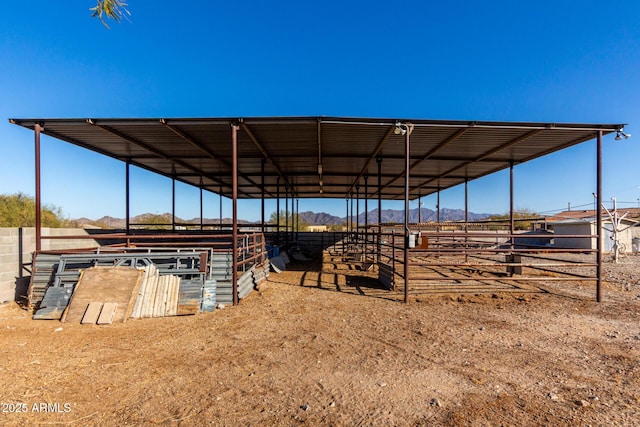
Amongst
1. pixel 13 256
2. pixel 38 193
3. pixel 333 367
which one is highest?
pixel 38 193

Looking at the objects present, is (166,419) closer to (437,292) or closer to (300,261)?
(437,292)

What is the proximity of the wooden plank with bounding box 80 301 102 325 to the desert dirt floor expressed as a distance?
0.24 meters

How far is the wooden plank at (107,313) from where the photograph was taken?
18.9ft

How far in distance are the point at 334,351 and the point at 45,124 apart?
8.99 metres

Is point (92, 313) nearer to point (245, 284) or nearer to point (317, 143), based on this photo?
point (245, 284)

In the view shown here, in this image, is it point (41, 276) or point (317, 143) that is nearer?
point (41, 276)

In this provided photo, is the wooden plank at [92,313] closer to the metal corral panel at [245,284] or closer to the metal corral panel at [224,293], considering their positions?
the metal corral panel at [224,293]

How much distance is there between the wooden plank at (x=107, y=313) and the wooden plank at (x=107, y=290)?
0.20 feet

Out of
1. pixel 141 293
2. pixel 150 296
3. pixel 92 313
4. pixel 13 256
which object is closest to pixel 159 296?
pixel 150 296

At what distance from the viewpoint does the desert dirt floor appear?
292 centimetres

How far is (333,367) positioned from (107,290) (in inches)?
203

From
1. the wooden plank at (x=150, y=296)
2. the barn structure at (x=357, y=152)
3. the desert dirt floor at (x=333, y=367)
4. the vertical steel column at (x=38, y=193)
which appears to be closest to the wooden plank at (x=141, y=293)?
the wooden plank at (x=150, y=296)

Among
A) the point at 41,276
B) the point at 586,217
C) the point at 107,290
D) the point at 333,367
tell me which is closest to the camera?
the point at 333,367

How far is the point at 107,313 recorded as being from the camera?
19.3ft
